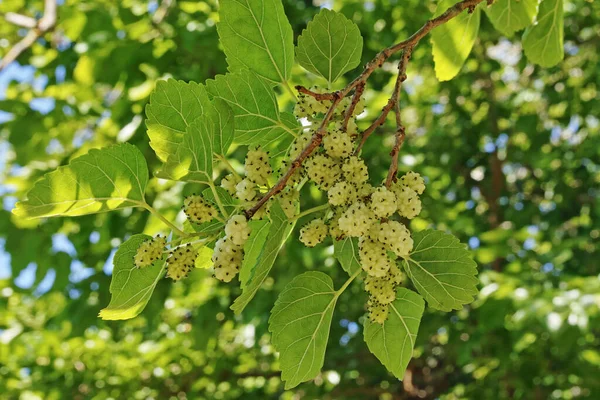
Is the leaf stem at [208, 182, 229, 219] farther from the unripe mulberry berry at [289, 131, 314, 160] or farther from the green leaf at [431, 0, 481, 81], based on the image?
the green leaf at [431, 0, 481, 81]

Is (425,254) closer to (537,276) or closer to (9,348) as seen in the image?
(537,276)

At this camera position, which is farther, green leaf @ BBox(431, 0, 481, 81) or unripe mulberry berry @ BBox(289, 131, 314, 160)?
green leaf @ BBox(431, 0, 481, 81)

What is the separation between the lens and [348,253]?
0.77 m

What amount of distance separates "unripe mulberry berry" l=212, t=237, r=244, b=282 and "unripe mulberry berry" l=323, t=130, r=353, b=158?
0.49 feet

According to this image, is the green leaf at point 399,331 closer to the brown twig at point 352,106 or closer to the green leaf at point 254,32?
the brown twig at point 352,106

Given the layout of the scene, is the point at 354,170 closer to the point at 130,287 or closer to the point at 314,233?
the point at 314,233

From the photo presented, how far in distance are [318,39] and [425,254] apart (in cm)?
33

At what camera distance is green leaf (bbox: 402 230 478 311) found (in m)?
0.74

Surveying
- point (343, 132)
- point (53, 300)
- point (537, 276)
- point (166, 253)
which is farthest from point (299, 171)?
point (53, 300)

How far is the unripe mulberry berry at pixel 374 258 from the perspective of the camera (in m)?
0.67

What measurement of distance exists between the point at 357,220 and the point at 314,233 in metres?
0.09

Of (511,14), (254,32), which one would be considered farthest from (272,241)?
(511,14)

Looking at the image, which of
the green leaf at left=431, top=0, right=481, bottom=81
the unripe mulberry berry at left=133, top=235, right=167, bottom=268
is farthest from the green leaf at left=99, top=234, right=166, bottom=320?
the green leaf at left=431, top=0, right=481, bottom=81

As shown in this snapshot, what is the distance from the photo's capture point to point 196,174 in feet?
2.19
